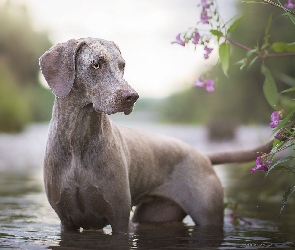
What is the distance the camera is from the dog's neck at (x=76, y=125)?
441 cm

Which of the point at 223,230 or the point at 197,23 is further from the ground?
the point at 197,23

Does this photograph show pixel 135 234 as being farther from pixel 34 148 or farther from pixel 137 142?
pixel 34 148

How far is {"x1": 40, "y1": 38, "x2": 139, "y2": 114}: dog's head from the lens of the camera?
4070 millimetres

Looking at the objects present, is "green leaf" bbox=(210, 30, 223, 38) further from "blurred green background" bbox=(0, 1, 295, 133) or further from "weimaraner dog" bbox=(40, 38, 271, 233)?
"blurred green background" bbox=(0, 1, 295, 133)

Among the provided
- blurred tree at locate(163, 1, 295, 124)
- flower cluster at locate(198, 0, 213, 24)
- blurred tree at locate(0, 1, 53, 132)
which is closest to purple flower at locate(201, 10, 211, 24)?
flower cluster at locate(198, 0, 213, 24)

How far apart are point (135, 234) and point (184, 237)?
365 millimetres

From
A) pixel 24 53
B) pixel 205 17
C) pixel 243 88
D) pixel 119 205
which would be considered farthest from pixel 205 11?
pixel 24 53

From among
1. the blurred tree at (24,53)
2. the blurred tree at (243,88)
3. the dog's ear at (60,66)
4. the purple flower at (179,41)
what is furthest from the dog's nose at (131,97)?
the blurred tree at (24,53)

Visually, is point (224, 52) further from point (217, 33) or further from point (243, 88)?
point (243, 88)

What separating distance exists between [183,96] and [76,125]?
25.2 metres

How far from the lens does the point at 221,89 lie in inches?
947

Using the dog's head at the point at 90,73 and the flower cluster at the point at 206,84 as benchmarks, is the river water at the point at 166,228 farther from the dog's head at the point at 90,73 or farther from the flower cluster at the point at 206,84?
the flower cluster at the point at 206,84

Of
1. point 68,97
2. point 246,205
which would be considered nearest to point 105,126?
point 68,97

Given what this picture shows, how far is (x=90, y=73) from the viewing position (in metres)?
4.21
